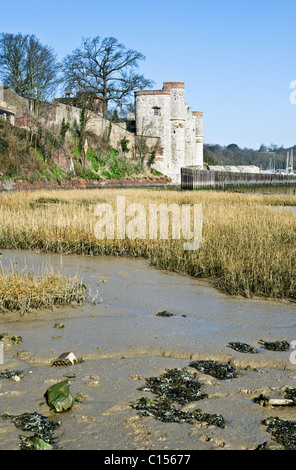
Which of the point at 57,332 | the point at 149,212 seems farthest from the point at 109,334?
the point at 149,212

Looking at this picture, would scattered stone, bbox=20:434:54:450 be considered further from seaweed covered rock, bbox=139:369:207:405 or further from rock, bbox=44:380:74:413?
seaweed covered rock, bbox=139:369:207:405

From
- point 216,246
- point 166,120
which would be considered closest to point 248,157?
point 166,120

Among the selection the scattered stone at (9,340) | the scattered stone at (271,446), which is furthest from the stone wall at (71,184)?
the scattered stone at (271,446)

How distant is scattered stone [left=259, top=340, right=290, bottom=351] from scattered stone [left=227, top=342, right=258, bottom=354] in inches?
8.1

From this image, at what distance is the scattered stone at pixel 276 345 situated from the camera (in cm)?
570

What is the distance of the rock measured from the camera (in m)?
4.02

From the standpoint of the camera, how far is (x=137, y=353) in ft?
18.1

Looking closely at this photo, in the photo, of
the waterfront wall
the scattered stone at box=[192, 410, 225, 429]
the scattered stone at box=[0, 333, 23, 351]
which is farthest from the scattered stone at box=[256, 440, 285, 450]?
the waterfront wall

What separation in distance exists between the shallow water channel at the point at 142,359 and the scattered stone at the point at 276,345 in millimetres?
82

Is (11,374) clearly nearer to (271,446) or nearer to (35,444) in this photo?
(35,444)

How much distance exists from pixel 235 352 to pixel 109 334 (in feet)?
5.04

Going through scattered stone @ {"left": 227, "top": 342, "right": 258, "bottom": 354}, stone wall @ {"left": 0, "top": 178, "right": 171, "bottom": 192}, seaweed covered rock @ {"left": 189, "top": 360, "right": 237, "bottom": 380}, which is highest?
stone wall @ {"left": 0, "top": 178, "right": 171, "bottom": 192}

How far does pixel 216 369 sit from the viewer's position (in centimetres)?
501

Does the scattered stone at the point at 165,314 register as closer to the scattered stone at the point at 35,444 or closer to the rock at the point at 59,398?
the rock at the point at 59,398
